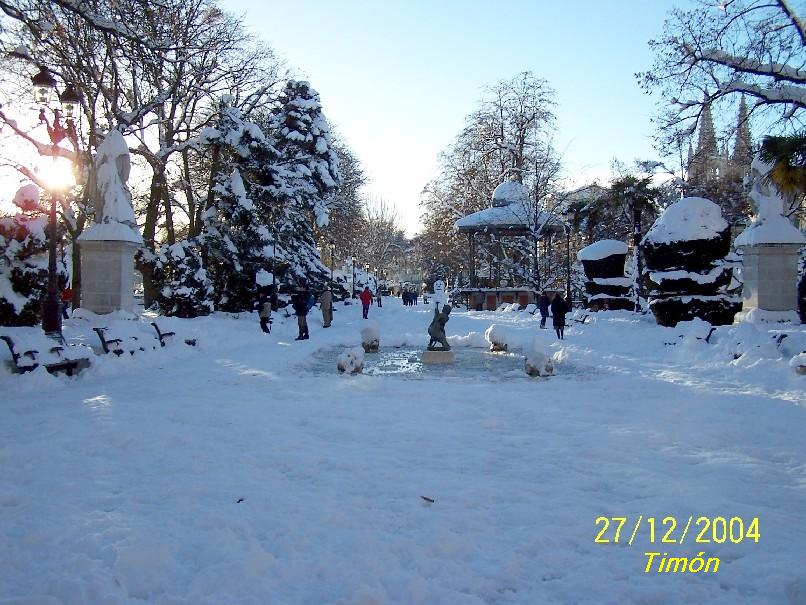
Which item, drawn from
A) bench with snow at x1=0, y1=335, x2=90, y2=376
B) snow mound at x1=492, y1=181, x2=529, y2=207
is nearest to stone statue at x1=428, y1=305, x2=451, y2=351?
bench with snow at x1=0, y1=335, x2=90, y2=376

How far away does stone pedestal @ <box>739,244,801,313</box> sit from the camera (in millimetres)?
15797

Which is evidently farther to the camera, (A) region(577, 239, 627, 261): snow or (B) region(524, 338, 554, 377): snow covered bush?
(A) region(577, 239, 627, 261): snow

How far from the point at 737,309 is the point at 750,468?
1302 cm

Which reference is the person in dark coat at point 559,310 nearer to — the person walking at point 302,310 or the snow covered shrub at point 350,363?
the person walking at point 302,310

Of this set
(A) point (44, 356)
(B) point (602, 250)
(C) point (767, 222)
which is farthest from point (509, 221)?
(A) point (44, 356)

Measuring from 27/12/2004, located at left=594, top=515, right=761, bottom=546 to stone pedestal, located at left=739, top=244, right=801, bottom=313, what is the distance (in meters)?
14.4

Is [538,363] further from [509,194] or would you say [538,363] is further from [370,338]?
[509,194]

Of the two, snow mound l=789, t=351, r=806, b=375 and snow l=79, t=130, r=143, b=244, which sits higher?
snow l=79, t=130, r=143, b=244

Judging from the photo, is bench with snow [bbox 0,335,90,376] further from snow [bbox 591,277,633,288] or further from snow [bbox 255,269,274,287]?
snow [bbox 591,277,633,288]

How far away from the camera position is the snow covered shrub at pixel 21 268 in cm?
1159

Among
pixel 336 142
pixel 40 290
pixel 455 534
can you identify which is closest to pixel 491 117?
pixel 336 142

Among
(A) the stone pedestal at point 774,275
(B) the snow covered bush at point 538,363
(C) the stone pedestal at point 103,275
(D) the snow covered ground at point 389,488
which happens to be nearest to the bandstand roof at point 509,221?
(A) the stone pedestal at point 774,275

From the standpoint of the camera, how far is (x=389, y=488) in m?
4.39

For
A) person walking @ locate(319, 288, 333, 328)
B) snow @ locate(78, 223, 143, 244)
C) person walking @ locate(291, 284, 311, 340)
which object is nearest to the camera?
snow @ locate(78, 223, 143, 244)
